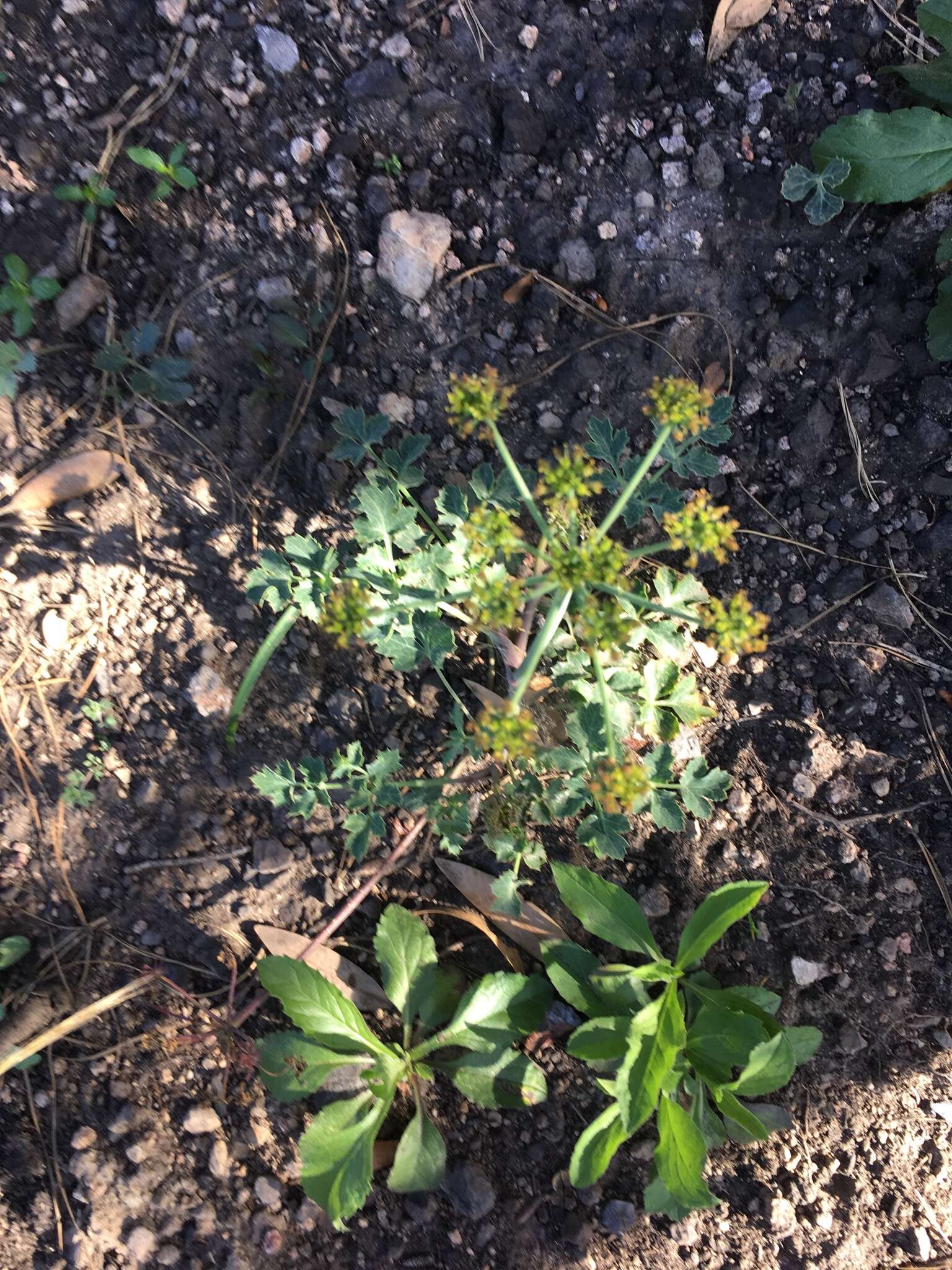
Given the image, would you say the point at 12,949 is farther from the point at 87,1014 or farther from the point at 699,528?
the point at 699,528

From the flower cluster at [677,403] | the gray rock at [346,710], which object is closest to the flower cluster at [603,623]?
the flower cluster at [677,403]

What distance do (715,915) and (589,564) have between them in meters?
1.17

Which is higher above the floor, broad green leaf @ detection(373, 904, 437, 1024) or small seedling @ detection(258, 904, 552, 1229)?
broad green leaf @ detection(373, 904, 437, 1024)

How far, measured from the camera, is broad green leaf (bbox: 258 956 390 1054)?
104 inches

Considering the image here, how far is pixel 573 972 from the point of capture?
274cm

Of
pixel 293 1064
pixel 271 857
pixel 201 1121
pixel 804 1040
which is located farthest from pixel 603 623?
pixel 201 1121

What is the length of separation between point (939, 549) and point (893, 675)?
452 millimetres

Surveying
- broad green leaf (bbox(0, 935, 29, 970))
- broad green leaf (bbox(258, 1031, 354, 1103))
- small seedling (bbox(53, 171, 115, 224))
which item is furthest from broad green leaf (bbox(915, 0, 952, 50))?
broad green leaf (bbox(0, 935, 29, 970))

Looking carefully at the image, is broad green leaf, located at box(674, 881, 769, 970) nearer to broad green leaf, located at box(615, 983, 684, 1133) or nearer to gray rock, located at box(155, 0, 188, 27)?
broad green leaf, located at box(615, 983, 684, 1133)

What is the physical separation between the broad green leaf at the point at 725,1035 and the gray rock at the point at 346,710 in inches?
54.4

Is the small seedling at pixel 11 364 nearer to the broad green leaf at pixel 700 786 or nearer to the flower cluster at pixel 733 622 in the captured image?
the flower cluster at pixel 733 622

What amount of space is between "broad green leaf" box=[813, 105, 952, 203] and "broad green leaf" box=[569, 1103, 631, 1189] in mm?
2949

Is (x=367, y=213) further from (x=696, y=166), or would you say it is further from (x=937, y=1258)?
(x=937, y=1258)

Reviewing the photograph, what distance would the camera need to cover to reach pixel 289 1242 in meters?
2.78
